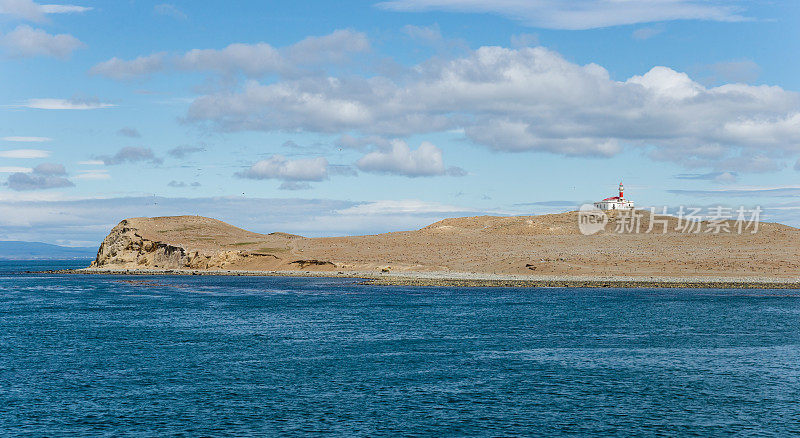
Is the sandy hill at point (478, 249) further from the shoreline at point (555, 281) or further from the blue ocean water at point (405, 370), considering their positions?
the blue ocean water at point (405, 370)

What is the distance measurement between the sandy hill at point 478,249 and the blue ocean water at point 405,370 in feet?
170

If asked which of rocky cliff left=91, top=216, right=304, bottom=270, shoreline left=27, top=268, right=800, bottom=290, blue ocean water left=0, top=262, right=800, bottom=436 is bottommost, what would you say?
blue ocean water left=0, top=262, right=800, bottom=436

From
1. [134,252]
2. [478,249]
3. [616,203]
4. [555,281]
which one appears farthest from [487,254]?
[134,252]

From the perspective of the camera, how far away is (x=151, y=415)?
27.9 m

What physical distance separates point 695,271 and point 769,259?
16.6 meters

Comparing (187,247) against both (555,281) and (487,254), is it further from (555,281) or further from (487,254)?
(555,281)

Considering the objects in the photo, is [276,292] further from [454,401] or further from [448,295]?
[454,401]

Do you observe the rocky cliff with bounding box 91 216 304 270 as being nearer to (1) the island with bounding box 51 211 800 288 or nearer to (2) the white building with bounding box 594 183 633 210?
(1) the island with bounding box 51 211 800 288

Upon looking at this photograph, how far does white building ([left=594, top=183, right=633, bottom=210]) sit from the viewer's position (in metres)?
189

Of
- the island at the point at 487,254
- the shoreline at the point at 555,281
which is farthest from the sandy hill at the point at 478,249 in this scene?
the shoreline at the point at 555,281

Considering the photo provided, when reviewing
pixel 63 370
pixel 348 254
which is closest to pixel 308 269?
pixel 348 254

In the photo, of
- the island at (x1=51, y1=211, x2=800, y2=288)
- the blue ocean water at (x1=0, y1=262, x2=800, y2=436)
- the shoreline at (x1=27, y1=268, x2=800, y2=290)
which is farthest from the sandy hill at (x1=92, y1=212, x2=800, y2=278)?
the blue ocean water at (x1=0, y1=262, x2=800, y2=436)

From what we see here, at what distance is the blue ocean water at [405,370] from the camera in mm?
27172

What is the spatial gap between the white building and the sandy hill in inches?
302
